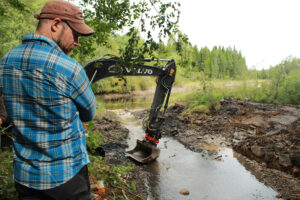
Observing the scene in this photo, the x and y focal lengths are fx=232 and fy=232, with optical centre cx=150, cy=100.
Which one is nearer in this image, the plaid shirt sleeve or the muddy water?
the plaid shirt sleeve

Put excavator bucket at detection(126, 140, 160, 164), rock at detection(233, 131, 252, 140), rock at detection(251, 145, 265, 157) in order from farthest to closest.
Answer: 1. rock at detection(233, 131, 252, 140)
2. rock at detection(251, 145, 265, 157)
3. excavator bucket at detection(126, 140, 160, 164)

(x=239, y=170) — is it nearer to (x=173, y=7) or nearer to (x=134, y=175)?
(x=134, y=175)

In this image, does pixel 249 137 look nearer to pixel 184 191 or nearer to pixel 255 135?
pixel 255 135

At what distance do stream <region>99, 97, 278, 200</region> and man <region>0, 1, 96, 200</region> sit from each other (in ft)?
13.8

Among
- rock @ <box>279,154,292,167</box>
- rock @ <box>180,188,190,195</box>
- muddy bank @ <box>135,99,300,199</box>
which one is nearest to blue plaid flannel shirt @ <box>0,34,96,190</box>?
rock @ <box>180,188,190,195</box>

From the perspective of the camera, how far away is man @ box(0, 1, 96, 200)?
1269 mm

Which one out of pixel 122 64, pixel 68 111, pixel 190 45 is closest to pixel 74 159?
pixel 68 111

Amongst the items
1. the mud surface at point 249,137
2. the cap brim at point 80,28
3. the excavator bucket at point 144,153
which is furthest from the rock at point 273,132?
the cap brim at point 80,28

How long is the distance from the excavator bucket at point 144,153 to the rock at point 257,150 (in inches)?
125

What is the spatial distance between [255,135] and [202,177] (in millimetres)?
3931

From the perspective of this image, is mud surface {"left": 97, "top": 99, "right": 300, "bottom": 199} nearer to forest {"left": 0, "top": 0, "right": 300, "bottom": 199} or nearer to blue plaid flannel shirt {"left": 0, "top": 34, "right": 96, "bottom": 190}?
forest {"left": 0, "top": 0, "right": 300, "bottom": 199}

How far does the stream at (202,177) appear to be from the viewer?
5.39 metres

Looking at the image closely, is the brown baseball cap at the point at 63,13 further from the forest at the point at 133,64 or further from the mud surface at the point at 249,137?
the mud surface at the point at 249,137

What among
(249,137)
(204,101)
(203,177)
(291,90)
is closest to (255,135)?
(249,137)
